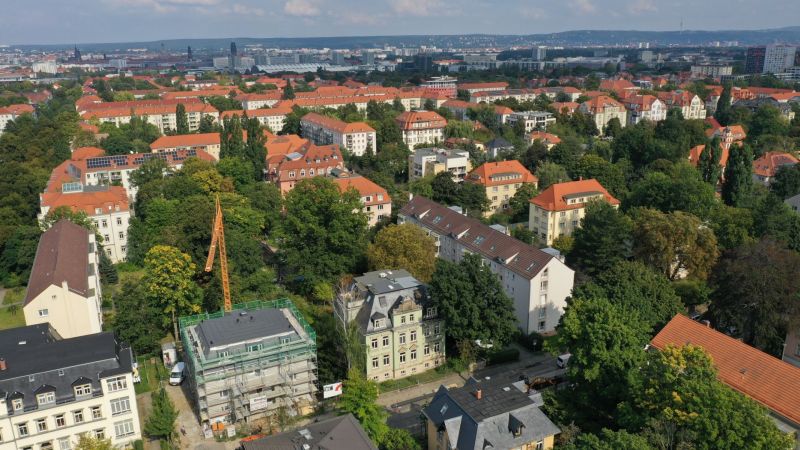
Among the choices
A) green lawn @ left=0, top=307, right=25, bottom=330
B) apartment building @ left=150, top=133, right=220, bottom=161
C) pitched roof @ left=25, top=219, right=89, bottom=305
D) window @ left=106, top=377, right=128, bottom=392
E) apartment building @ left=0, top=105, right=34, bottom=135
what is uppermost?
apartment building @ left=0, top=105, right=34, bottom=135

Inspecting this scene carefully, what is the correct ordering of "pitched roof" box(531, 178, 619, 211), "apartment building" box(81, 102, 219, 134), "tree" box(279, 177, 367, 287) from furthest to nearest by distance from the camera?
"apartment building" box(81, 102, 219, 134), "pitched roof" box(531, 178, 619, 211), "tree" box(279, 177, 367, 287)

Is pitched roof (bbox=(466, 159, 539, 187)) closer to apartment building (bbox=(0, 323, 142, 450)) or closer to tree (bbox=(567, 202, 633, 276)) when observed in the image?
tree (bbox=(567, 202, 633, 276))

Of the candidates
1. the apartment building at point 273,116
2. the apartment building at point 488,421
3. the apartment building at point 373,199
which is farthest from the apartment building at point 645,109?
the apartment building at point 488,421

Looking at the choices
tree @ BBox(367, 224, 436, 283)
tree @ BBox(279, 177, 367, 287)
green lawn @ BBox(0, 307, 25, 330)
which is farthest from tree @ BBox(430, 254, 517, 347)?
green lawn @ BBox(0, 307, 25, 330)

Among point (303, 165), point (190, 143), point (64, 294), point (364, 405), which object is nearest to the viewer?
point (364, 405)

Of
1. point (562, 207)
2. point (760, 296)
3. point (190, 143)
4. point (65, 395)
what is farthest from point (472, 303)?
point (190, 143)

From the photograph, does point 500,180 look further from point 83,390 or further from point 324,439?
point 83,390
